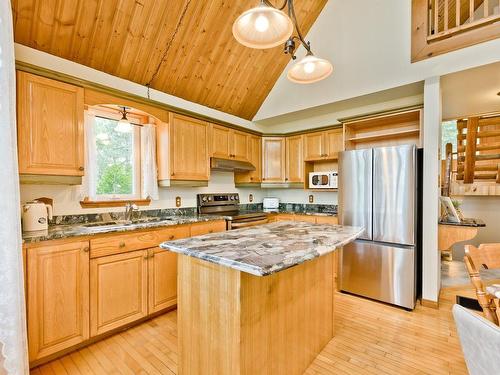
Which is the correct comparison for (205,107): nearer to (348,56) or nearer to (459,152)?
(348,56)

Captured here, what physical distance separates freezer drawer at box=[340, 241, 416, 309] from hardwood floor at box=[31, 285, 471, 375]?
225 mm

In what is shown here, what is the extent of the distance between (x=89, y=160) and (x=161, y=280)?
4.69 feet

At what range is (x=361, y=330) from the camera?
2336 mm

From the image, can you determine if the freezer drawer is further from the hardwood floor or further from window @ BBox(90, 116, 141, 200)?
window @ BBox(90, 116, 141, 200)

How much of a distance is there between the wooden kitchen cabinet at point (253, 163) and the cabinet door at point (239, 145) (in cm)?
10

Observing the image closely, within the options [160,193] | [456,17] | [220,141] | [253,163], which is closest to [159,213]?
[160,193]

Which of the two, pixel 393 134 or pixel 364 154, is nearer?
pixel 364 154

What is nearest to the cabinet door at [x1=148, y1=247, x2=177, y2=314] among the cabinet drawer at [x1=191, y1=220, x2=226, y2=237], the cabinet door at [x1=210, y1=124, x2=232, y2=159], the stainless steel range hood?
the cabinet drawer at [x1=191, y1=220, x2=226, y2=237]

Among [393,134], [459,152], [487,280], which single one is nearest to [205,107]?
[393,134]

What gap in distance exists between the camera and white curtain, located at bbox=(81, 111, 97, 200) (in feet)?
8.40

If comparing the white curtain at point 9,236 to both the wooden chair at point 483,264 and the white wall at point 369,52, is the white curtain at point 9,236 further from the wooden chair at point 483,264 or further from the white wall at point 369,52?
the white wall at point 369,52

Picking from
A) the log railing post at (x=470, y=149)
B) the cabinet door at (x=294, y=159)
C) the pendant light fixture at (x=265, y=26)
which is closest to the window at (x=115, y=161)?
the pendant light fixture at (x=265, y=26)

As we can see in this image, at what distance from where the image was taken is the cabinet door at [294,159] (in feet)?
13.8

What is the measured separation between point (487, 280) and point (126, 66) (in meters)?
5.42
